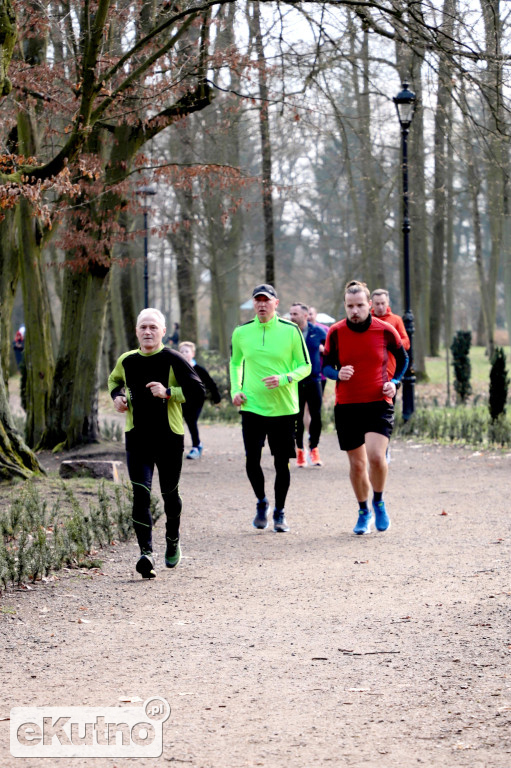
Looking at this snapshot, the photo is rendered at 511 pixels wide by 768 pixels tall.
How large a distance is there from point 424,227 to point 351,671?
2603 centimetres

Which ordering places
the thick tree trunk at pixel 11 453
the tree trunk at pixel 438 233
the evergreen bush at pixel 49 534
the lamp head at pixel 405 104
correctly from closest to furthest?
the evergreen bush at pixel 49 534, the thick tree trunk at pixel 11 453, the lamp head at pixel 405 104, the tree trunk at pixel 438 233

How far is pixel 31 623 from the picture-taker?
6105 millimetres

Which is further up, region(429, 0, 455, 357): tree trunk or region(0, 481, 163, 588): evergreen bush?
region(429, 0, 455, 357): tree trunk

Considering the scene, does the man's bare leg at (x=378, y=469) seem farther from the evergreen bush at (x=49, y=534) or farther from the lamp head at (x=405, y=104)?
the lamp head at (x=405, y=104)

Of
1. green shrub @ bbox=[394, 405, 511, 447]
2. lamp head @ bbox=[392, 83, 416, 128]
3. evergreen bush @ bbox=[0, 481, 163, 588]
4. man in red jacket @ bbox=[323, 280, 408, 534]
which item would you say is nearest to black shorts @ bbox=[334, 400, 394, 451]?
man in red jacket @ bbox=[323, 280, 408, 534]

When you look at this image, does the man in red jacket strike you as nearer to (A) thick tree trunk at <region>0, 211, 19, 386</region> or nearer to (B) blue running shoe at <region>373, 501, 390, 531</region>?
(B) blue running shoe at <region>373, 501, 390, 531</region>

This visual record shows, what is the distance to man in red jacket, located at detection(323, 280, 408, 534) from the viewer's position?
8711 millimetres

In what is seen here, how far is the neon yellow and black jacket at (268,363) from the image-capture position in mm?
8969

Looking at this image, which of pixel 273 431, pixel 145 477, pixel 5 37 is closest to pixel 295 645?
pixel 145 477

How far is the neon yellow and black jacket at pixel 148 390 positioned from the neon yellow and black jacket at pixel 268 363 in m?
1.73

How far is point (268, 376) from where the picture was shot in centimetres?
891

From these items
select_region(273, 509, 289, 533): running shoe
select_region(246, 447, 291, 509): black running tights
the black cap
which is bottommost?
select_region(273, 509, 289, 533): running shoe

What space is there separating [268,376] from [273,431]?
1.54 feet

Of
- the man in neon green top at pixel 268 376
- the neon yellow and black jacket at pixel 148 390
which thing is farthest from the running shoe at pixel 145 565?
the man in neon green top at pixel 268 376
